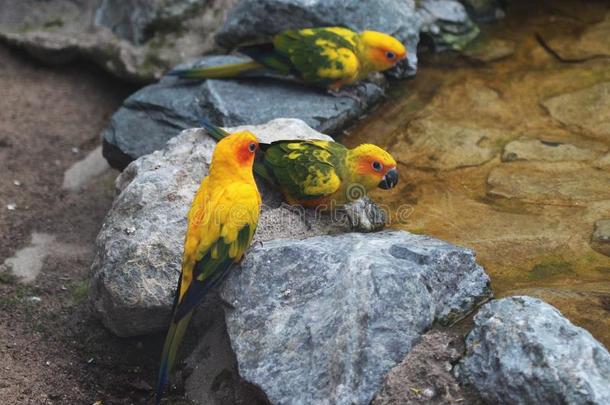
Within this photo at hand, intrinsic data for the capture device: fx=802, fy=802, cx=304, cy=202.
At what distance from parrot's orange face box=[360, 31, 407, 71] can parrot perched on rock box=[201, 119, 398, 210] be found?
139 cm

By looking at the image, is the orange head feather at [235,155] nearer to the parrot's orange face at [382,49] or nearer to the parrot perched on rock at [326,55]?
the parrot perched on rock at [326,55]

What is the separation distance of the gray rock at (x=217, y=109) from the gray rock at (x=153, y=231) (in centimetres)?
79

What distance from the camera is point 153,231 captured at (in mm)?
4352

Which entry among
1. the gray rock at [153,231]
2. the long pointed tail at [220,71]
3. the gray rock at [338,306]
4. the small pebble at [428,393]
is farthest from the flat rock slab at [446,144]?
the small pebble at [428,393]

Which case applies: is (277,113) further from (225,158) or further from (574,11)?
(574,11)

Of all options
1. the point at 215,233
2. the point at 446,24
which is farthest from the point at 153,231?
the point at 446,24

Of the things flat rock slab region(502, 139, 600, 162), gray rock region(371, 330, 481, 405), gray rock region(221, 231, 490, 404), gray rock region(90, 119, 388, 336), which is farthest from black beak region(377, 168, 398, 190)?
gray rock region(371, 330, 481, 405)

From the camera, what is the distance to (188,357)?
4.32 m

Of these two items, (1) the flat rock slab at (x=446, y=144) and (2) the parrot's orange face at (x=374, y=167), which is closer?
(2) the parrot's orange face at (x=374, y=167)

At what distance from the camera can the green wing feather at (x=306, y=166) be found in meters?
4.48

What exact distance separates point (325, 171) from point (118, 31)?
11.2 feet

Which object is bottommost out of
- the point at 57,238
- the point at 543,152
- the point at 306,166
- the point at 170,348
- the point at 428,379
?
the point at 57,238

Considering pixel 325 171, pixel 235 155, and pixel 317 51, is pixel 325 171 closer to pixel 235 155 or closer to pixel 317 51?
pixel 235 155

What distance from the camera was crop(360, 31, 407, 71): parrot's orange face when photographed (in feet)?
18.9
